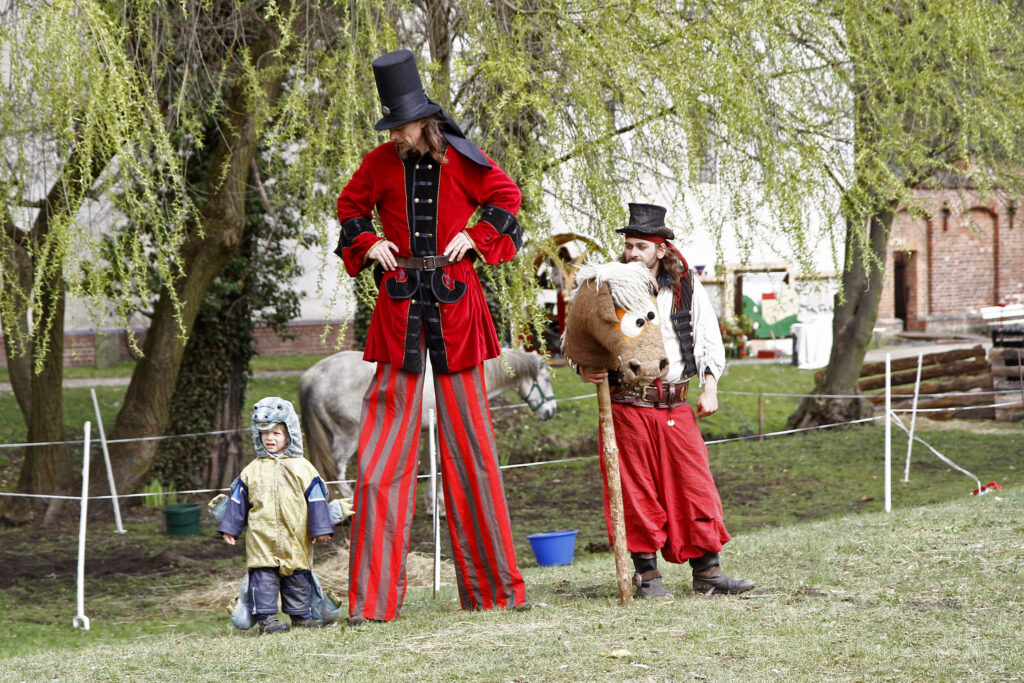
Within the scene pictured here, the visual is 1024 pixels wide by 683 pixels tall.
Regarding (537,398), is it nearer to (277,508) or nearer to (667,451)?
(667,451)

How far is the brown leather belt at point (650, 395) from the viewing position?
14.7 ft

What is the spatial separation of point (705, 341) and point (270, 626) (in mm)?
2094

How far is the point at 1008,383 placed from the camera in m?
14.2

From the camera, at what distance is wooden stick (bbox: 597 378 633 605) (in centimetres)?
428

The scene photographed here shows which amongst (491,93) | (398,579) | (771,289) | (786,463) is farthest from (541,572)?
(771,289)

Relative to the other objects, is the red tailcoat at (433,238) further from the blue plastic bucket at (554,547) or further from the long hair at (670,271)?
the blue plastic bucket at (554,547)

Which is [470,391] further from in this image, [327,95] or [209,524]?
[209,524]

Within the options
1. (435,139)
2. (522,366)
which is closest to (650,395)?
(435,139)

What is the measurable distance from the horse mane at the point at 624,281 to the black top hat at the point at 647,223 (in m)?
0.26

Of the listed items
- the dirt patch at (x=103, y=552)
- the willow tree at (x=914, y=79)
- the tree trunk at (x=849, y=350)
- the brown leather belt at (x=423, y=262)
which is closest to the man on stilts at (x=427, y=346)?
the brown leather belt at (x=423, y=262)

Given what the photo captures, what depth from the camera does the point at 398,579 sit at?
4191 mm

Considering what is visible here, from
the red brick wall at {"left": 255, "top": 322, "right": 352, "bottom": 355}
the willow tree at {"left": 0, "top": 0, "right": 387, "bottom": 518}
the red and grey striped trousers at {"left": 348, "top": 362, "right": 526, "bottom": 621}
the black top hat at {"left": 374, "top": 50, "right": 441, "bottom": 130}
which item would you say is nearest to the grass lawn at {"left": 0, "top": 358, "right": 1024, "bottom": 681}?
the red and grey striped trousers at {"left": 348, "top": 362, "right": 526, "bottom": 621}

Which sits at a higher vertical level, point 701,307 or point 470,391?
point 701,307

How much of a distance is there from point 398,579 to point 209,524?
6.37 meters
